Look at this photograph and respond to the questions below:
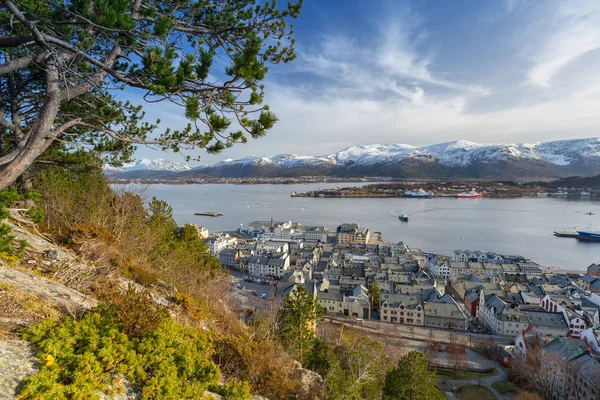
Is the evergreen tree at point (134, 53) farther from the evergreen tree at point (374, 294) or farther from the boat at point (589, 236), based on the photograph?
the boat at point (589, 236)

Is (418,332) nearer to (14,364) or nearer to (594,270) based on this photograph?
(14,364)

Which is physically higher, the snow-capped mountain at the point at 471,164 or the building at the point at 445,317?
the snow-capped mountain at the point at 471,164

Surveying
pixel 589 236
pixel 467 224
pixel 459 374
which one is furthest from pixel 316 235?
pixel 589 236

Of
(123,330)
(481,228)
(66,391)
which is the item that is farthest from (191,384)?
(481,228)

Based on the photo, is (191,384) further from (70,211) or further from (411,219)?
(411,219)

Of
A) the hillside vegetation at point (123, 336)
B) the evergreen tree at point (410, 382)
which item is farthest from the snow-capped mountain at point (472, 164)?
the hillside vegetation at point (123, 336)

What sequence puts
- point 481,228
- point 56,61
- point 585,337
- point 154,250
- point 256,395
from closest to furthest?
point 56,61 → point 256,395 → point 154,250 → point 585,337 → point 481,228
